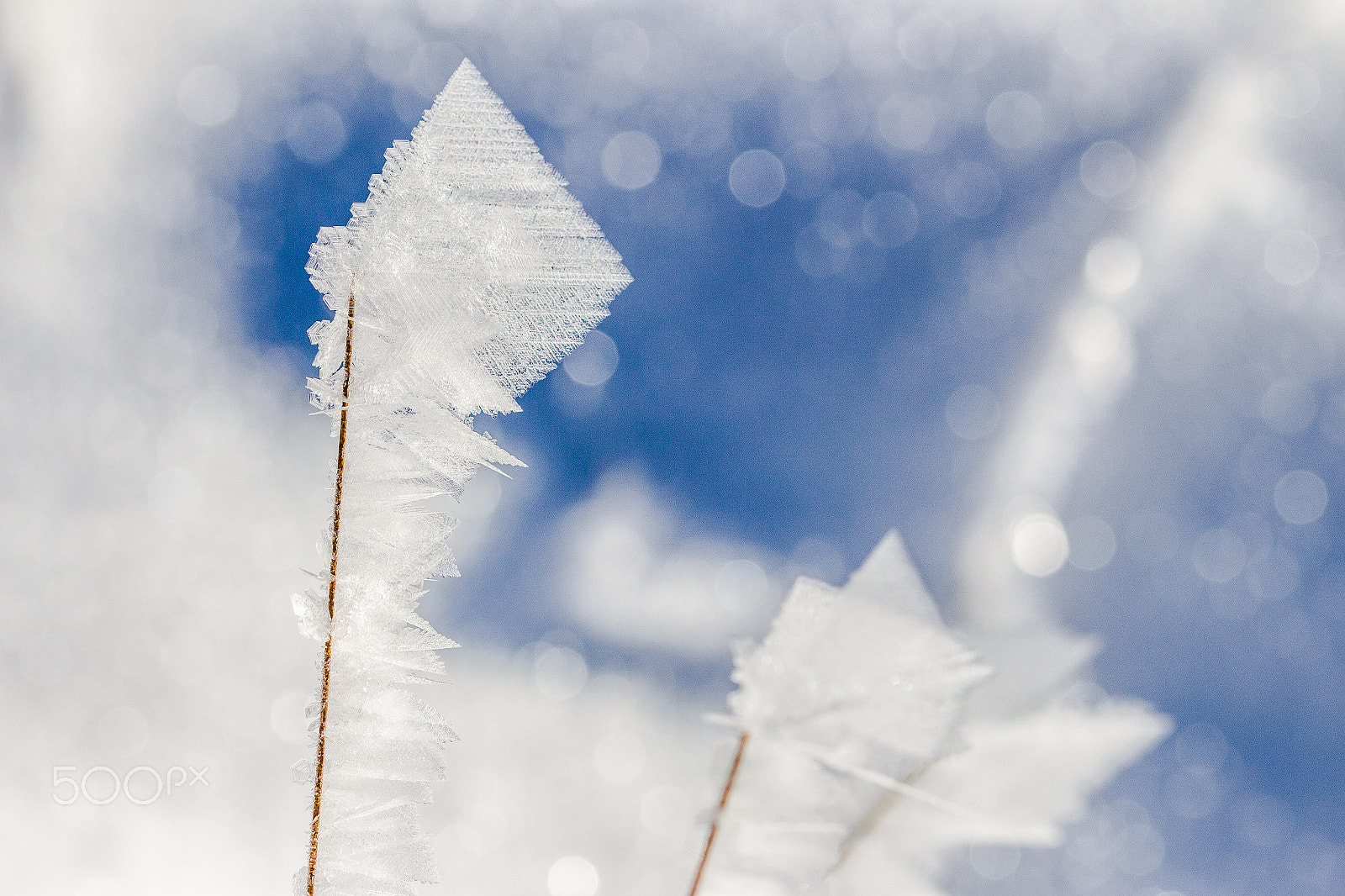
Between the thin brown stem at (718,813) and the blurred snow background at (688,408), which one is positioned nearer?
the thin brown stem at (718,813)

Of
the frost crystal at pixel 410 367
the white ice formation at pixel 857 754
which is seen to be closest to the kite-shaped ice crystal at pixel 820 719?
the white ice formation at pixel 857 754

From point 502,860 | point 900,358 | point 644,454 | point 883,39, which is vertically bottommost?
point 502,860

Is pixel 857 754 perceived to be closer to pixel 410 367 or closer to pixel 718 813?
pixel 718 813

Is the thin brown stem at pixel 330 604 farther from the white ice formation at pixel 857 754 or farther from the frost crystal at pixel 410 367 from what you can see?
the white ice formation at pixel 857 754

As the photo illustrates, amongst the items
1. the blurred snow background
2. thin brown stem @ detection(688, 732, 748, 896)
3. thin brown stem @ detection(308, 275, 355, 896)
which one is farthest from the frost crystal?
the blurred snow background

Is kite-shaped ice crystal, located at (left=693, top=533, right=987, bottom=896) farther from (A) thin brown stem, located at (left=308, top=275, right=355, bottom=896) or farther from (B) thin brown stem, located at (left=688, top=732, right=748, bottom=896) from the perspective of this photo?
(A) thin brown stem, located at (left=308, top=275, right=355, bottom=896)

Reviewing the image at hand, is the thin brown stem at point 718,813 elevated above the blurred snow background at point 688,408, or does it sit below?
below

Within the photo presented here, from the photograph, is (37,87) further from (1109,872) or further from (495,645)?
(1109,872)

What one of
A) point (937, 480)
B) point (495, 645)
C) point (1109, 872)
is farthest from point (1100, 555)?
point (495, 645)
